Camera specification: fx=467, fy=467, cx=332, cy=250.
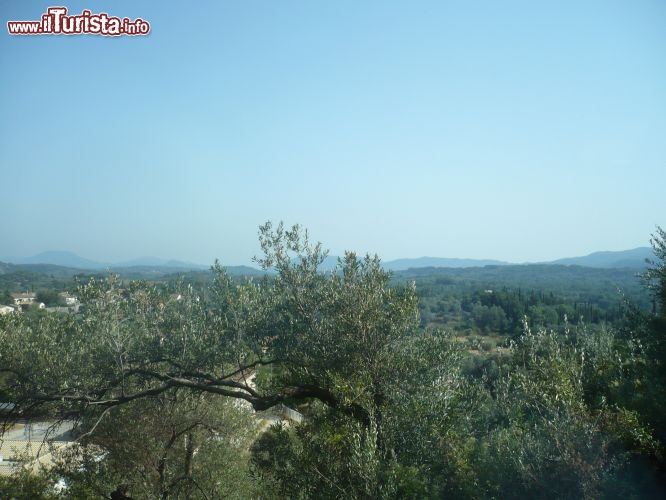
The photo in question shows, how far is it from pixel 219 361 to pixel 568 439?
5.87 m

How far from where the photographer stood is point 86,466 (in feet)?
36.6

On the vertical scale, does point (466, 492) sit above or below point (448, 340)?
below

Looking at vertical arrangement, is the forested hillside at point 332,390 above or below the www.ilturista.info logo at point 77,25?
below

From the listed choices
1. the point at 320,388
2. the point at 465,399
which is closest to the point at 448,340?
the point at 465,399

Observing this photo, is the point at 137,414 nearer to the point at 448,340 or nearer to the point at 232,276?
the point at 232,276

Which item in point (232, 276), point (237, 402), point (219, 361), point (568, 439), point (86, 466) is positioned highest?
point (232, 276)

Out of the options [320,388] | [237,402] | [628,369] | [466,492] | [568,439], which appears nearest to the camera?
[568,439]

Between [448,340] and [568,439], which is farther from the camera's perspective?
[448,340]

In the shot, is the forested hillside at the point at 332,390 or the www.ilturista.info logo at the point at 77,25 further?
the www.ilturista.info logo at the point at 77,25

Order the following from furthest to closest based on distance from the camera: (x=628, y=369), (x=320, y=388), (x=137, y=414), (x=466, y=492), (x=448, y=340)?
1. (x=137, y=414)
2. (x=628, y=369)
3. (x=448, y=340)
4. (x=320, y=388)
5. (x=466, y=492)

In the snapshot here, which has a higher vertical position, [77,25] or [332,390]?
[77,25]

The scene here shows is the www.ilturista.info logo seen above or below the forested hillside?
above

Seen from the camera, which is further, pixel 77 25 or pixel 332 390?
pixel 77 25

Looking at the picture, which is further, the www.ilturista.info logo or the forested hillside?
the www.ilturista.info logo
